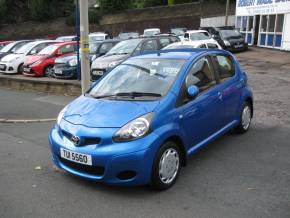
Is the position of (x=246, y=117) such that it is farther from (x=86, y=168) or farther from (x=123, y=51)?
(x=123, y=51)

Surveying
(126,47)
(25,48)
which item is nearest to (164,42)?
(126,47)

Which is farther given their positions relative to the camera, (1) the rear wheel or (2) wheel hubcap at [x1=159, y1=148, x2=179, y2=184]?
(1) the rear wheel

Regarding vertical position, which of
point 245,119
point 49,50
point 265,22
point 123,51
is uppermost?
point 265,22

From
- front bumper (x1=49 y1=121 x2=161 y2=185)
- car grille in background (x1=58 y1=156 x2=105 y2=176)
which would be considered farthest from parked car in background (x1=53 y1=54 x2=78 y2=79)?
front bumper (x1=49 y1=121 x2=161 y2=185)

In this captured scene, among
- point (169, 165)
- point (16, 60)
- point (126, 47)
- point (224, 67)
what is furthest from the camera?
point (16, 60)

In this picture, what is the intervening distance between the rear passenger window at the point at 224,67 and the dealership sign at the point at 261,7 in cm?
1814

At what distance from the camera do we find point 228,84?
567 cm

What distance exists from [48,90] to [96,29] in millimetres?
33843

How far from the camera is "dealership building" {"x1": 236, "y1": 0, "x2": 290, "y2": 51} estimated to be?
73.2ft

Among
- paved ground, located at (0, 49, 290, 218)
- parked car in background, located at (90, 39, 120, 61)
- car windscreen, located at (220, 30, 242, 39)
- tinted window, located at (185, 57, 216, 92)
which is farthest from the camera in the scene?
car windscreen, located at (220, 30, 242, 39)

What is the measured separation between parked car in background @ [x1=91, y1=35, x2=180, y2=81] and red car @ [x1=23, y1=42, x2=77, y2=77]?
310cm

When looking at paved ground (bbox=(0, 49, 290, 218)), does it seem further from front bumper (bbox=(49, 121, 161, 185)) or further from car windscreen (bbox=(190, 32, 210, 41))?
car windscreen (bbox=(190, 32, 210, 41))

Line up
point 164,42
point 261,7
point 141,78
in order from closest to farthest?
1. point 141,78
2. point 164,42
3. point 261,7

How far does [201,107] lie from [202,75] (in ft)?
1.84
